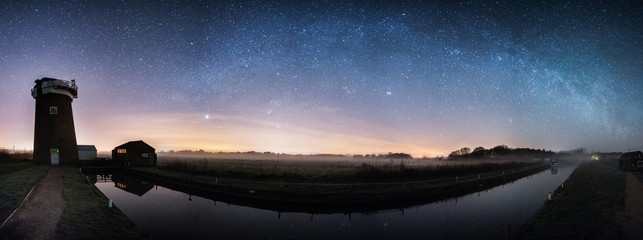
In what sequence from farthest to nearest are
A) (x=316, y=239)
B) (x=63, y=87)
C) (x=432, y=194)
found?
1. (x=63, y=87)
2. (x=432, y=194)
3. (x=316, y=239)

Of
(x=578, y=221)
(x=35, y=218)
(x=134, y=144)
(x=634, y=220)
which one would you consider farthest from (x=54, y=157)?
(x=634, y=220)

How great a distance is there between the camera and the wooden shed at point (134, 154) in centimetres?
5575

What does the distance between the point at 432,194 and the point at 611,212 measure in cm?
1244

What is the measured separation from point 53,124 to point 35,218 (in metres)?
49.9

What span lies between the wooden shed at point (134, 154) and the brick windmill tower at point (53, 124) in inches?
267

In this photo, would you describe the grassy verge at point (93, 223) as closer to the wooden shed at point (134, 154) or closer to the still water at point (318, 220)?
the still water at point (318, 220)

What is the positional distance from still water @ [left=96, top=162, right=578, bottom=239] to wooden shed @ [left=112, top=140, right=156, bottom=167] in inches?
1396

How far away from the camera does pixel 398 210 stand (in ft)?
69.5

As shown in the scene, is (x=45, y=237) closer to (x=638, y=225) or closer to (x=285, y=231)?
(x=285, y=231)

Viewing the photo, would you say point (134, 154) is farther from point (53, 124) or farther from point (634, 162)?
point (634, 162)

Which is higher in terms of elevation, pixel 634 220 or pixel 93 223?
pixel 93 223

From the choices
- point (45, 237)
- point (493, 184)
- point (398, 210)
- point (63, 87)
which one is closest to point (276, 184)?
point (398, 210)

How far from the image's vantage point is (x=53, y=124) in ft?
162

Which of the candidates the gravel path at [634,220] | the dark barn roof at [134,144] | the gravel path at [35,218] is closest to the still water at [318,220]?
the gravel path at [35,218]
